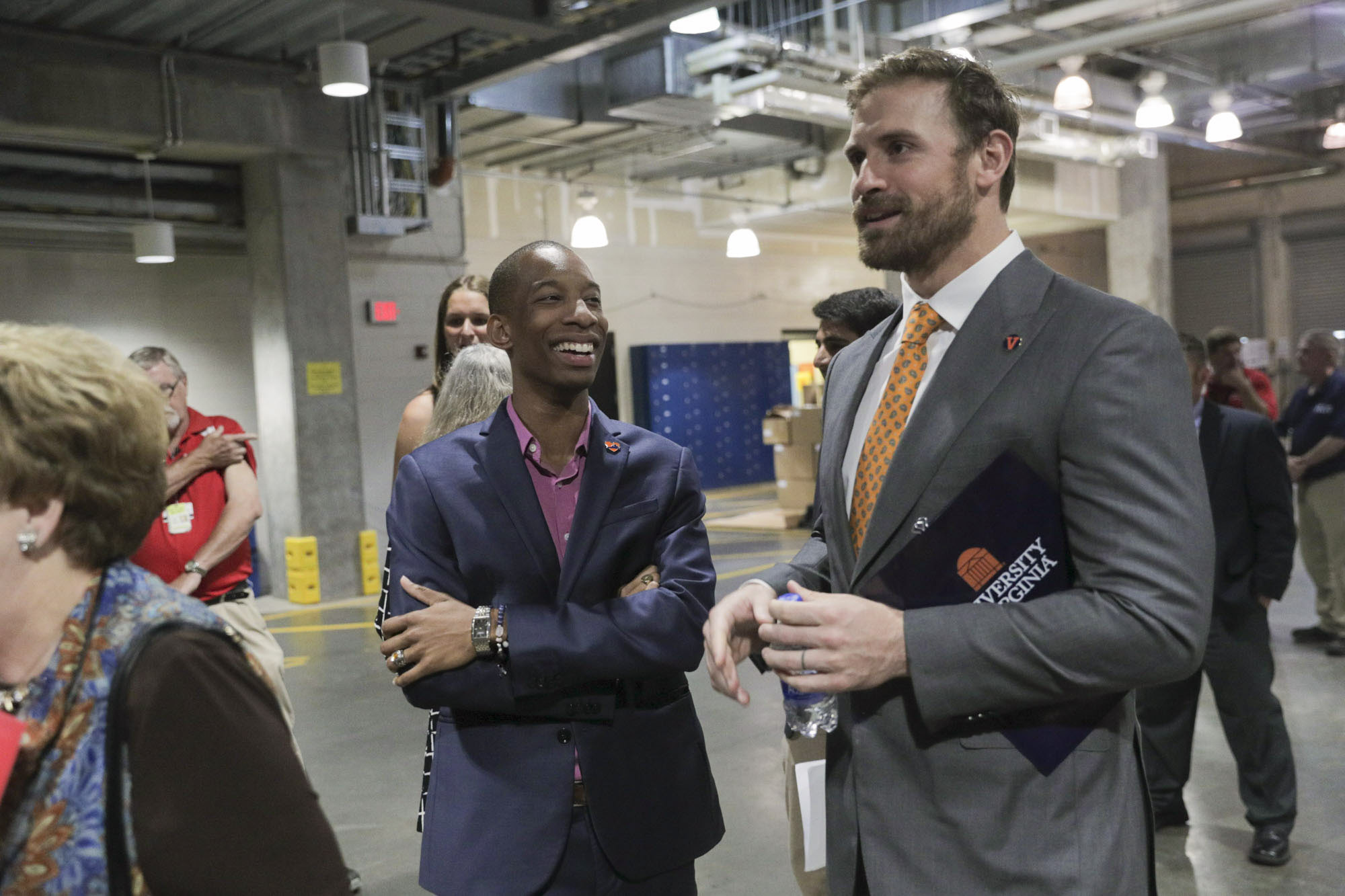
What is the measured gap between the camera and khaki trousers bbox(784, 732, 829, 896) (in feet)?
5.66

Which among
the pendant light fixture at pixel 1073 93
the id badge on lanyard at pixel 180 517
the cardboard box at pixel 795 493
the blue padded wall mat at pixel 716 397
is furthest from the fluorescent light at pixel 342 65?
the blue padded wall mat at pixel 716 397

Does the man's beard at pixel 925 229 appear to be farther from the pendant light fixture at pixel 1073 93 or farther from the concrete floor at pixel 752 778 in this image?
the pendant light fixture at pixel 1073 93

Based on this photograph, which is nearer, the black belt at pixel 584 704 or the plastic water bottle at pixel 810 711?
the plastic water bottle at pixel 810 711

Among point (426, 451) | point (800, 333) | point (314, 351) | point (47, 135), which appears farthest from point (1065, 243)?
point (426, 451)

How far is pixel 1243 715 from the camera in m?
3.63

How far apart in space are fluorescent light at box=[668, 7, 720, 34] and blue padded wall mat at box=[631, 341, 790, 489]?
8069 mm

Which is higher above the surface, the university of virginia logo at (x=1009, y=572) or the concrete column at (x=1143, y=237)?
the concrete column at (x=1143, y=237)

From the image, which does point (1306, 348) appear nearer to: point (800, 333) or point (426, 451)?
point (426, 451)

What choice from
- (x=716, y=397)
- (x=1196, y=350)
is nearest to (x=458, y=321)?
(x=1196, y=350)

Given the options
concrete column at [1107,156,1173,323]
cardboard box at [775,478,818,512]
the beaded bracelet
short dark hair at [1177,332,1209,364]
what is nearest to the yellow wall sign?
cardboard box at [775,478,818,512]

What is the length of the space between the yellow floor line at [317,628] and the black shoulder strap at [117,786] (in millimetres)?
6814

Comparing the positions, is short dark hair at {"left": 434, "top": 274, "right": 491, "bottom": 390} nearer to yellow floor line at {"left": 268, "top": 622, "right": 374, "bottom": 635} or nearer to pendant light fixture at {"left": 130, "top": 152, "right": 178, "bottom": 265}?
yellow floor line at {"left": 268, "top": 622, "right": 374, "bottom": 635}

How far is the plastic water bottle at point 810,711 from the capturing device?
147 cm

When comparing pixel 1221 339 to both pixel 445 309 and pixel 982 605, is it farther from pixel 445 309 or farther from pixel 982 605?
pixel 982 605
